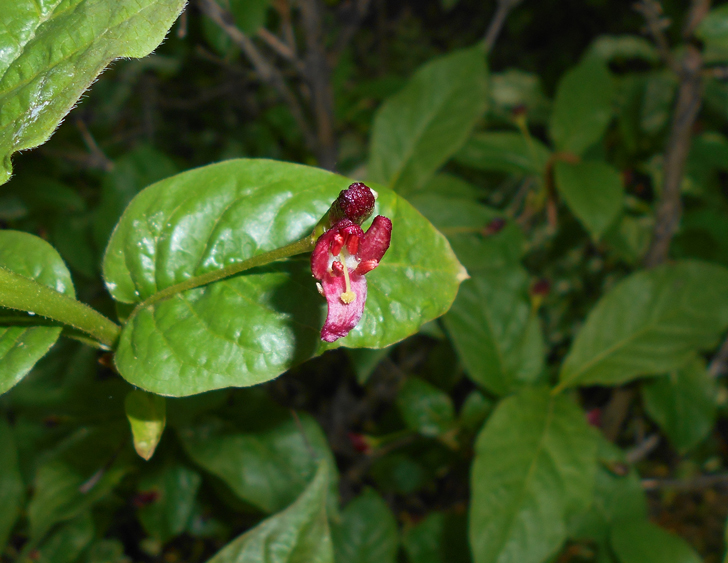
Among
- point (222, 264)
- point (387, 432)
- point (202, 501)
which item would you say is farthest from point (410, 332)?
point (387, 432)

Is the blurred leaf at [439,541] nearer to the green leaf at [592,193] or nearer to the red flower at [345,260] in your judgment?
the green leaf at [592,193]

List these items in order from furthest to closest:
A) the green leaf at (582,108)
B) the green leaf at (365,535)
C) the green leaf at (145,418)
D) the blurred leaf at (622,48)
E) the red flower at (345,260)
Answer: the blurred leaf at (622,48) → the green leaf at (582,108) → the green leaf at (365,535) → the green leaf at (145,418) → the red flower at (345,260)

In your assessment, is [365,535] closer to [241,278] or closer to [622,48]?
[241,278]

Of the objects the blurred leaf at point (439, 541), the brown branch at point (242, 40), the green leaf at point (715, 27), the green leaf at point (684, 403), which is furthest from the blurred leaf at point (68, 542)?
the green leaf at point (715, 27)

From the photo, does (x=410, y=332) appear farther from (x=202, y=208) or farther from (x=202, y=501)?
(x=202, y=501)

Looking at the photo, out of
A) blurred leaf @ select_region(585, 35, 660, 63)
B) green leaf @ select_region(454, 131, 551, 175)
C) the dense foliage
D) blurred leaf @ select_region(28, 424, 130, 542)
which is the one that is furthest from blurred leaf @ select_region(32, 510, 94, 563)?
blurred leaf @ select_region(585, 35, 660, 63)
